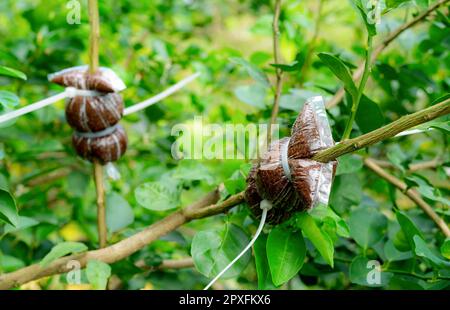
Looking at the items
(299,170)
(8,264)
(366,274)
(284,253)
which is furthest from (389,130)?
(8,264)

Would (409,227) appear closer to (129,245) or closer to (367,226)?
(367,226)

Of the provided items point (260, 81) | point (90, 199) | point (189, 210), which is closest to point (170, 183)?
point (189, 210)

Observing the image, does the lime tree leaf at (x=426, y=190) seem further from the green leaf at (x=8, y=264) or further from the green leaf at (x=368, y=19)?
the green leaf at (x=8, y=264)

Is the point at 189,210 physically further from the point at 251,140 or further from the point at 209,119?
the point at 209,119

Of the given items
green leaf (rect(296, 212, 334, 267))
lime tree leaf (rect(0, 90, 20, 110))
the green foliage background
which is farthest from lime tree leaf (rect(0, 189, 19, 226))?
green leaf (rect(296, 212, 334, 267))

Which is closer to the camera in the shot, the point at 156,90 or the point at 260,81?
the point at 260,81

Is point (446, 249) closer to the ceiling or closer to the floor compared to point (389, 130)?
closer to the floor

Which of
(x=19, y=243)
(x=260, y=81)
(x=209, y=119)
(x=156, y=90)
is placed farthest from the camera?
(x=209, y=119)
